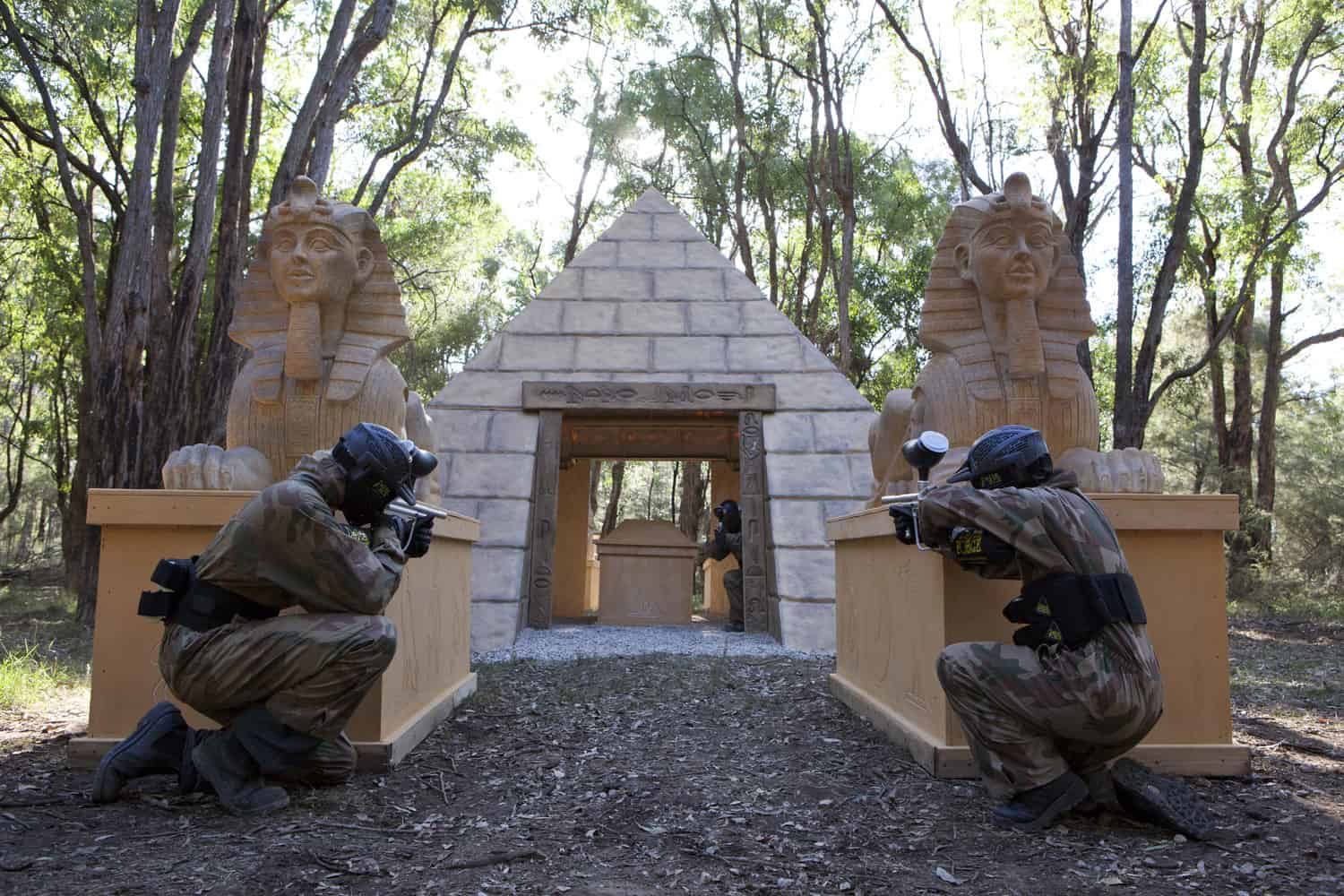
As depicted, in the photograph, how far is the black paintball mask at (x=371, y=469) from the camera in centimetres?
319

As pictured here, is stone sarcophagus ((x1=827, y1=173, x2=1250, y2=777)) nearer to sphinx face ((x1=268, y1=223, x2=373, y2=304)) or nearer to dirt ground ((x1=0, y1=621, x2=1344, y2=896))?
dirt ground ((x1=0, y1=621, x2=1344, y2=896))

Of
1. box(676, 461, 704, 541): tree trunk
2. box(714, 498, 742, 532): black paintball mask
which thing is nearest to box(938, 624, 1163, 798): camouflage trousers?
box(714, 498, 742, 532): black paintball mask

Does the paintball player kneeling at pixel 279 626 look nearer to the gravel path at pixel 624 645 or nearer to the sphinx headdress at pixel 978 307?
the sphinx headdress at pixel 978 307

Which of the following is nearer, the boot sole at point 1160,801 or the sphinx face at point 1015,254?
the boot sole at point 1160,801

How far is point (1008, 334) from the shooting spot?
172 inches

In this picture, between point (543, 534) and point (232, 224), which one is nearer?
point (543, 534)

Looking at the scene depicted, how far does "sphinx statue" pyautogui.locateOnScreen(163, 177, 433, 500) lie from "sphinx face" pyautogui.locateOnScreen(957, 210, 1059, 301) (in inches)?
106

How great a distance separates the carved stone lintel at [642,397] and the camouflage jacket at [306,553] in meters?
5.00

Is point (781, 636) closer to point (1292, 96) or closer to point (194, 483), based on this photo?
point (194, 483)

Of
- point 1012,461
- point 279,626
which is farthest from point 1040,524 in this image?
point 279,626

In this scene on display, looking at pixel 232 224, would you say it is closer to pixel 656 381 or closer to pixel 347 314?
pixel 656 381

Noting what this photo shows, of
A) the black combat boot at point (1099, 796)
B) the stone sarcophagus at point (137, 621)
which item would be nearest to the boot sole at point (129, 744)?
the stone sarcophagus at point (137, 621)

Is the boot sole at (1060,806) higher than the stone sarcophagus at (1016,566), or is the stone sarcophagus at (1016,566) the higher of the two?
the stone sarcophagus at (1016,566)

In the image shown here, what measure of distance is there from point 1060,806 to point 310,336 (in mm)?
3516
